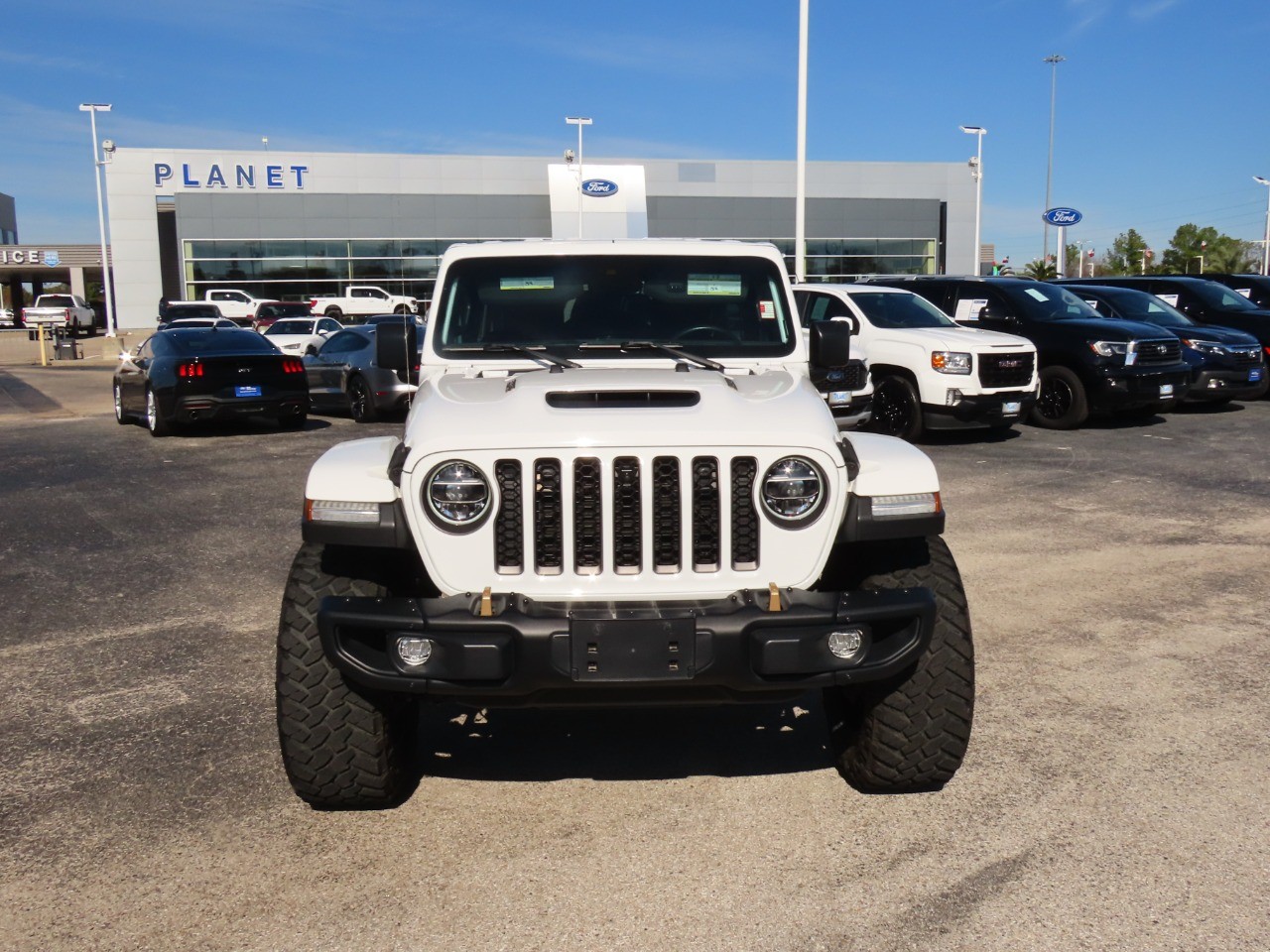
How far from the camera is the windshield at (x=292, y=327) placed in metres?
31.7

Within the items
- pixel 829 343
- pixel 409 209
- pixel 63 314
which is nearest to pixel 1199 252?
pixel 409 209

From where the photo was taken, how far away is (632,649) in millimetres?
3363

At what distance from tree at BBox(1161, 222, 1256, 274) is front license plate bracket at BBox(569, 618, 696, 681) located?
252 feet

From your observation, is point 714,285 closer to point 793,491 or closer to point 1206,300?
point 793,491

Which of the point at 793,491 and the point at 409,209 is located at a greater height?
the point at 409,209

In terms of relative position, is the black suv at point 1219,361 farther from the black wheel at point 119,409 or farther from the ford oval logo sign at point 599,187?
the ford oval logo sign at point 599,187

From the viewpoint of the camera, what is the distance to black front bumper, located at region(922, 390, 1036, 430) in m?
13.1

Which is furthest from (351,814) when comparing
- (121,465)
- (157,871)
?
(121,465)

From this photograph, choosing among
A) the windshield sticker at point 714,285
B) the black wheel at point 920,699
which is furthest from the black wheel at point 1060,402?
the black wheel at point 920,699

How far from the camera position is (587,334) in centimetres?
496

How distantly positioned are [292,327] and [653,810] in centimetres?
2988

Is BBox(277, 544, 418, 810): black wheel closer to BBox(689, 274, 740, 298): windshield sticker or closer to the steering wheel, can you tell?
the steering wheel

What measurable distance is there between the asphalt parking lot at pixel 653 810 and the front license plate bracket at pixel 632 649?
639 mm

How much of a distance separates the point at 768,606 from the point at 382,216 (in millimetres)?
51088
